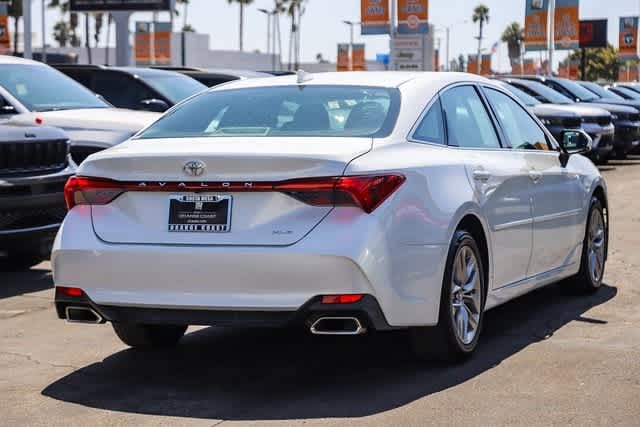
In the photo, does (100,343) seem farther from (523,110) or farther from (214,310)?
(523,110)

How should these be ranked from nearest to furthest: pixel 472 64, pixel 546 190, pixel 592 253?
1. pixel 546 190
2. pixel 592 253
3. pixel 472 64

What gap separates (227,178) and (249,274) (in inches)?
18.2

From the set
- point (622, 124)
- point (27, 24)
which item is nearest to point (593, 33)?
point (27, 24)

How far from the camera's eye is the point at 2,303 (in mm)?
9086

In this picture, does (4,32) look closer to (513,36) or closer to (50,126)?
(50,126)

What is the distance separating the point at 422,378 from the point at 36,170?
15.6 ft

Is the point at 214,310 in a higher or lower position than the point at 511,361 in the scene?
higher

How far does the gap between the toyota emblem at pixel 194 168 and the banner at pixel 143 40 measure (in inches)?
2658

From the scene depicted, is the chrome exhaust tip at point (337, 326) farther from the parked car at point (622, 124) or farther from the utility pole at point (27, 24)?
the utility pole at point (27, 24)

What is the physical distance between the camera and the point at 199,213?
6008 mm

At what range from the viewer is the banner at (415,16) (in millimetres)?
42688

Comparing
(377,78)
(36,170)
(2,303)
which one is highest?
(377,78)

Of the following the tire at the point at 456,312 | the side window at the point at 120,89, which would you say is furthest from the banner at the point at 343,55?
the tire at the point at 456,312

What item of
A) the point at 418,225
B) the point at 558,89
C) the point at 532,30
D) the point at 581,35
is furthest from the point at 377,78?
the point at 581,35
